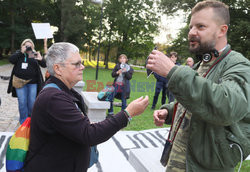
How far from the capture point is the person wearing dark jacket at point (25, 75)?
5.11 m

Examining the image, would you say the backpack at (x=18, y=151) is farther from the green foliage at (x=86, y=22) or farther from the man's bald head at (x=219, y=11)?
the green foliage at (x=86, y=22)

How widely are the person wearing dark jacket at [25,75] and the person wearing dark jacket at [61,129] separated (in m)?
3.76

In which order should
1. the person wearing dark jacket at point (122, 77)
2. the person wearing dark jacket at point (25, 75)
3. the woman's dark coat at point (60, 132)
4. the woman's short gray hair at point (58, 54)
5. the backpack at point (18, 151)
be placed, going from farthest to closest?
the person wearing dark jacket at point (122, 77), the person wearing dark jacket at point (25, 75), the woman's short gray hair at point (58, 54), the backpack at point (18, 151), the woman's dark coat at point (60, 132)

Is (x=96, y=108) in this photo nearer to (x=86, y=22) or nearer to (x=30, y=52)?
(x=30, y=52)

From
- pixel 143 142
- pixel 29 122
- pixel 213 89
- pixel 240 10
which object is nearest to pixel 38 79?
pixel 143 142

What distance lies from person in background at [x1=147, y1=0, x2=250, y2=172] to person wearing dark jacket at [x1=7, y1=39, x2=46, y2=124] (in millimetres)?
4596

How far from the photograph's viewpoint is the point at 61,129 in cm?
162

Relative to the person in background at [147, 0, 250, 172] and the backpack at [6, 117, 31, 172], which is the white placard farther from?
the person in background at [147, 0, 250, 172]

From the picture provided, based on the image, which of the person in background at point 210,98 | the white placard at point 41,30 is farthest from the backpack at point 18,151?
the white placard at point 41,30

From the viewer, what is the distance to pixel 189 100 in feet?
3.58

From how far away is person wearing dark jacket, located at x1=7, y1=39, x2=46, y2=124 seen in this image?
511cm

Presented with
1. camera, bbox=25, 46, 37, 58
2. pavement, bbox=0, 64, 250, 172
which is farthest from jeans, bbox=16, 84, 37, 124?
camera, bbox=25, 46, 37, 58

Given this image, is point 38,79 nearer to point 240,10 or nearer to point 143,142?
point 143,142

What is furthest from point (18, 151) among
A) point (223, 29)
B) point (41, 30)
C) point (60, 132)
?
point (41, 30)
